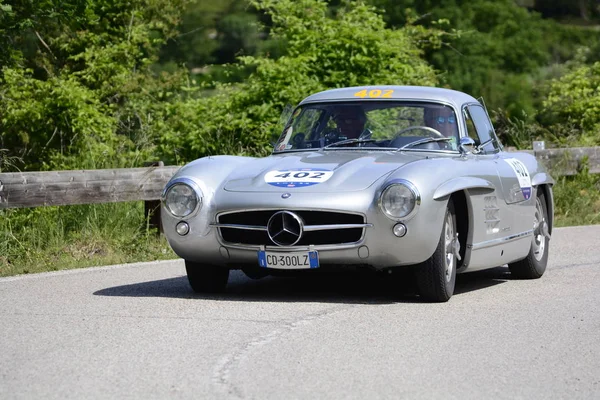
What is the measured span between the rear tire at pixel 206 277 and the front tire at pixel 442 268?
152 centimetres

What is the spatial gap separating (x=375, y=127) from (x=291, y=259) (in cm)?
183

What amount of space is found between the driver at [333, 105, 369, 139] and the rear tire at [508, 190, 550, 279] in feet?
5.62

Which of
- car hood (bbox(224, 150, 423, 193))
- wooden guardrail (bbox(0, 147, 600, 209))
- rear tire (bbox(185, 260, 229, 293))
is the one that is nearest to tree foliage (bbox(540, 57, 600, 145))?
wooden guardrail (bbox(0, 147, 600, 209))

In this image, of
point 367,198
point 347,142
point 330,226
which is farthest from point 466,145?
point 330,226

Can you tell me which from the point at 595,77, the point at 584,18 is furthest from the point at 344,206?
the point at 584,18

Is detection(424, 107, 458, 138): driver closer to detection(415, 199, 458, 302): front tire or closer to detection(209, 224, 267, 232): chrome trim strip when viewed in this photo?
detection(415, 199, 458, 302): front tire

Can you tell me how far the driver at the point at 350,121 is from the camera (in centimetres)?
909

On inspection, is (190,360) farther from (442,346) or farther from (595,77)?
(595,77)

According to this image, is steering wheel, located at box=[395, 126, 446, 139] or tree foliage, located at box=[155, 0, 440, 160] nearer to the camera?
steering wheel, located at box=[395, 126, 446, 139]

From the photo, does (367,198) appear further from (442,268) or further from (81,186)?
(81,186)

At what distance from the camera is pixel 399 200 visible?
7574 mm

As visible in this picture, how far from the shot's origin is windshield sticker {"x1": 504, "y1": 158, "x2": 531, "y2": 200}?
30.5 ft

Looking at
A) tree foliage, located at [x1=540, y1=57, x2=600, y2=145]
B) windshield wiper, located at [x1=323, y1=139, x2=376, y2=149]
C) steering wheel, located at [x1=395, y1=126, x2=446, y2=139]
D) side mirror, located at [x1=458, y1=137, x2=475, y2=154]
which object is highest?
steering wheel, located at [x1=395, y1=126, x2=446, y2=139]

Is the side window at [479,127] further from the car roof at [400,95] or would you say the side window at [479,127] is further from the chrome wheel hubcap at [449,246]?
the chrome wheel hubcap at [449,246]
